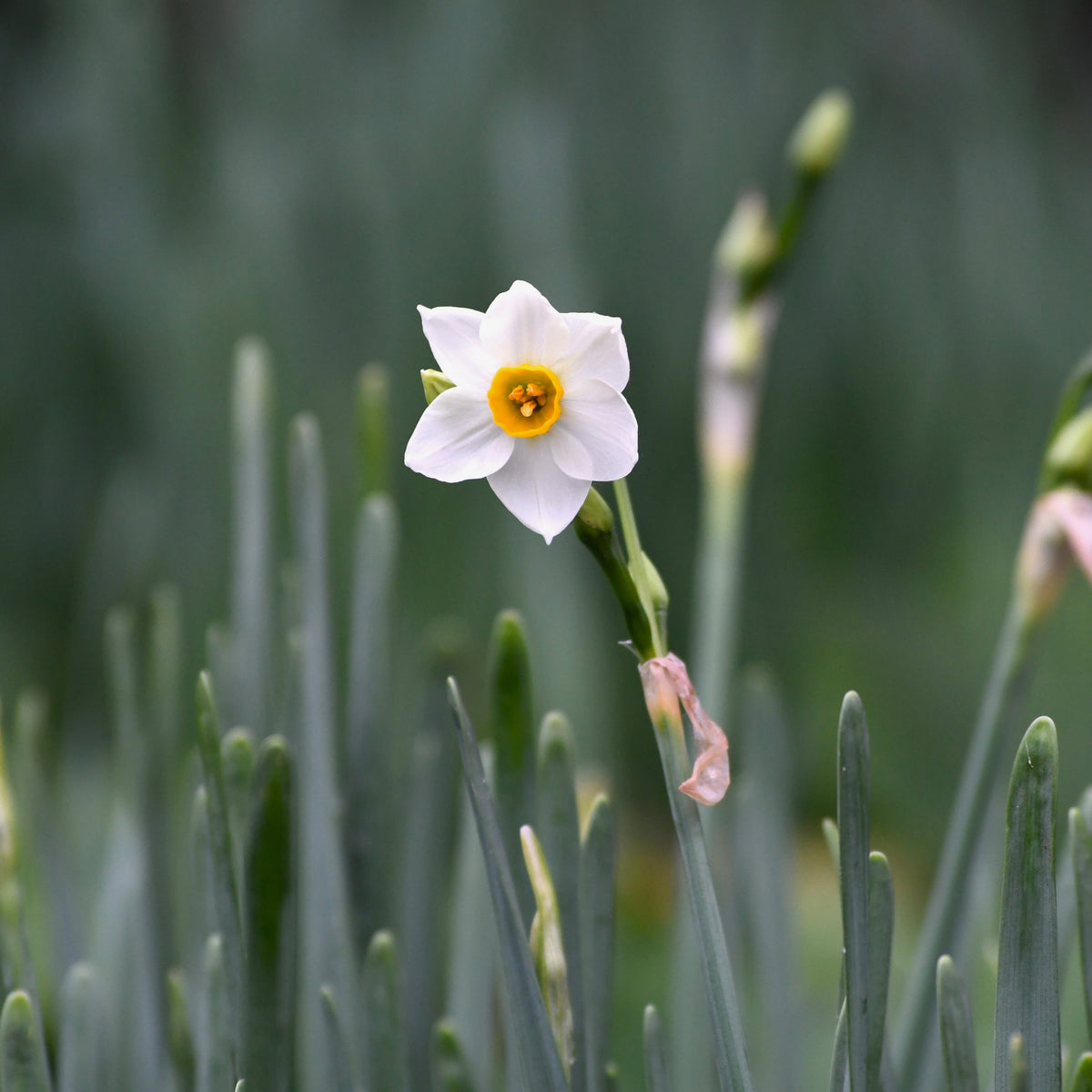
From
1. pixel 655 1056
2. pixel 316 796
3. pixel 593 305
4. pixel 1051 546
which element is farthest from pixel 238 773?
pixel 593 305

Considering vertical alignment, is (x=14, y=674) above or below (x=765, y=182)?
below

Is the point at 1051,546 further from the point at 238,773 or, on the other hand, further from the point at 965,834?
the point at 238,773

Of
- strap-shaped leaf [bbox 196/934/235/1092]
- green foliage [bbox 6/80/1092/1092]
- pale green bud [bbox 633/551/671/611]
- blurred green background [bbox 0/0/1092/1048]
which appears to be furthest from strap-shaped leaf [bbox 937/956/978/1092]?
blurred green background [bbox 0/0/1092/1048]

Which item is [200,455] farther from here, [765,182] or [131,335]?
[765,182]

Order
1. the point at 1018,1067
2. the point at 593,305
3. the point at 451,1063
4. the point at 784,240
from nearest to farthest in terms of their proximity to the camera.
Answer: the point at 1018,1067 → the point at 451,1063 → the point at 784,240 → the point at 593,305

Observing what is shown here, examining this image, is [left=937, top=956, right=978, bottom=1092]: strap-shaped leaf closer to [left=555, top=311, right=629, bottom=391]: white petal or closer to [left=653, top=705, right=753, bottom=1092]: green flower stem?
[left=653, top=705, right=753, bottom=1092]: green flower stem

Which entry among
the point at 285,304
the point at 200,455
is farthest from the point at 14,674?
the point at 285,304
